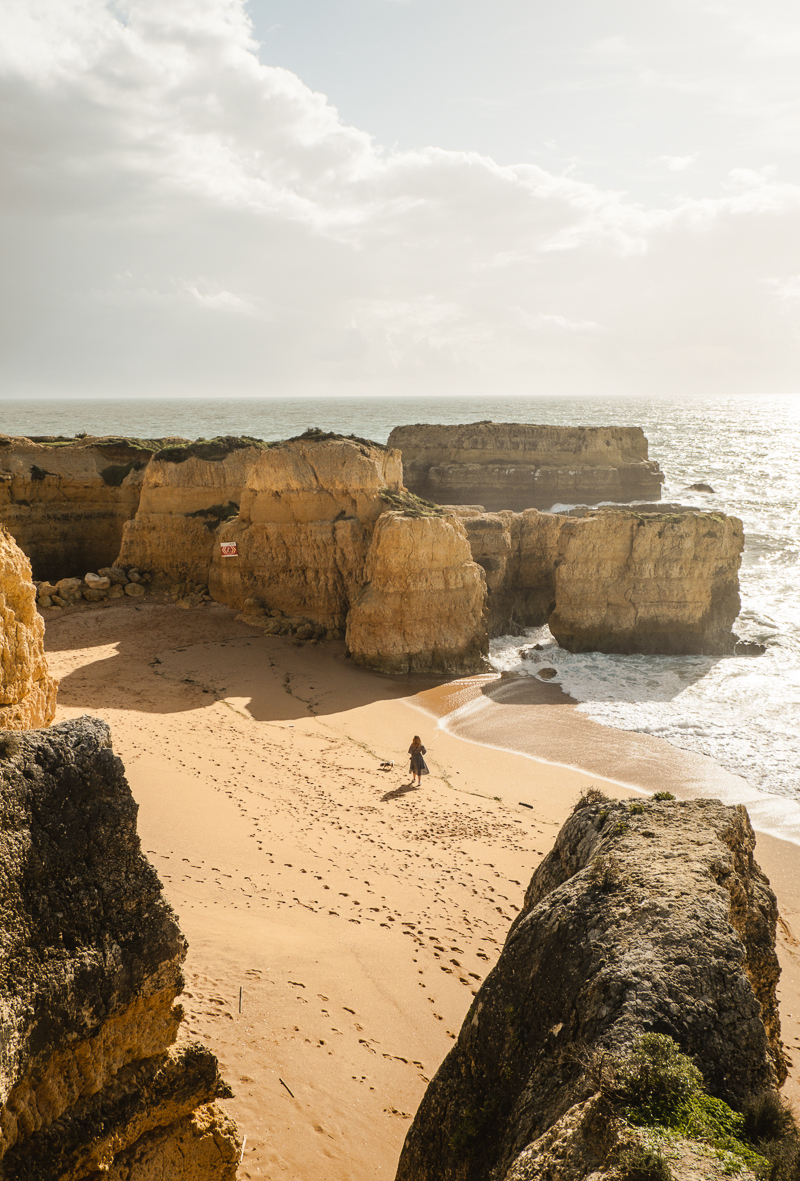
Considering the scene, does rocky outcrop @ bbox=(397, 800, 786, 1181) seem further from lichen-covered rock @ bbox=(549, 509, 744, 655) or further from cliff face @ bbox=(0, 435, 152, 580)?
cliff face @ bbox=(0, 435, 152, 580)

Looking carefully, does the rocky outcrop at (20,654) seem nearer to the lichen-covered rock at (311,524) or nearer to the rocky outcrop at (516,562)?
the lichen-covered rock at (311,524)

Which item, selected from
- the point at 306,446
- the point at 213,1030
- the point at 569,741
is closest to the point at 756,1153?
the point at 213,1030

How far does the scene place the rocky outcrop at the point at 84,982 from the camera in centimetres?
439

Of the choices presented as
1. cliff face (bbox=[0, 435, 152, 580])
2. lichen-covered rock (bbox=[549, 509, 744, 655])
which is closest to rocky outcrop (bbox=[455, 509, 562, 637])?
lichen-covered rock (bbox=[549, 509, 744, 655])

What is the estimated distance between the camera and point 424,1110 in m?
5.60

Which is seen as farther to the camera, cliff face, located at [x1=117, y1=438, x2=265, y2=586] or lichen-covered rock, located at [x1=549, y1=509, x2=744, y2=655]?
cliff face, located at [x1=117, y1=438, x2=265, y2=586]

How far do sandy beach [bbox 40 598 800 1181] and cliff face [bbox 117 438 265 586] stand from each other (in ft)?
15.3

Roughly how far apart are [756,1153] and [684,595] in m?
23.6

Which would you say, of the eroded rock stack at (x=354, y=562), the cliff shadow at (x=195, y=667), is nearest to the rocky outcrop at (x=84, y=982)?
the cliff shadow at (x=195, y=667)

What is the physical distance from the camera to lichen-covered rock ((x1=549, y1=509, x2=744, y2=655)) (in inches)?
1005

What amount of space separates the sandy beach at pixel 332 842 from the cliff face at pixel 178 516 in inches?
183

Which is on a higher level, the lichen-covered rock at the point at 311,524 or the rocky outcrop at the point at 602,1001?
the lichen-covered rock at the point at 311,524

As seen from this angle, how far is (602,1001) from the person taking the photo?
4.65 m

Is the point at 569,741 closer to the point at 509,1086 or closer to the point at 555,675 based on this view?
the point at 555,675
